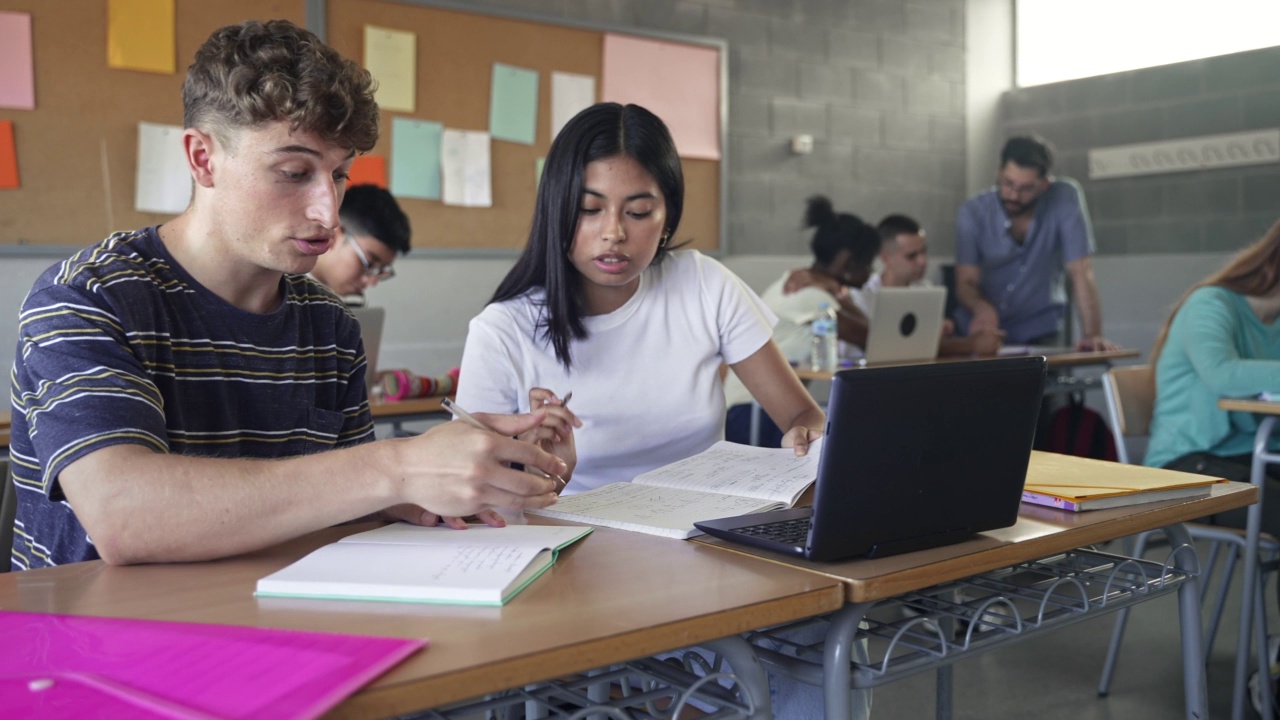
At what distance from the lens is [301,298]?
1.39 metres

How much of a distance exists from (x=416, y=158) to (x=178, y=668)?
3.63 metres

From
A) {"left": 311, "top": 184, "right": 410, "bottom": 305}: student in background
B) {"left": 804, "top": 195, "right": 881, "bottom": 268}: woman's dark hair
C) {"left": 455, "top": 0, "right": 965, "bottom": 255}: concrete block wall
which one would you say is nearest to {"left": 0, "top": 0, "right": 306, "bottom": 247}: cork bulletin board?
{"left": 311, "top": 184, "right": 410, "bottom": 305}: student in background

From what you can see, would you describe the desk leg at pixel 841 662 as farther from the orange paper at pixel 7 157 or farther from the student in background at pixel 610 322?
the orange paper at pixel 7 157

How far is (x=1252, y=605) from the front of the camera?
227 centimetres

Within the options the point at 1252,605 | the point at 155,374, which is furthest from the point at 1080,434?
the point at 155,374

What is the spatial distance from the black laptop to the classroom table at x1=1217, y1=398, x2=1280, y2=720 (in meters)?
1.34

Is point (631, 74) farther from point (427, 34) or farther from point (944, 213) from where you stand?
point (944, 213)

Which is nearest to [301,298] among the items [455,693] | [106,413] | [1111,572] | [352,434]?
[352,434]

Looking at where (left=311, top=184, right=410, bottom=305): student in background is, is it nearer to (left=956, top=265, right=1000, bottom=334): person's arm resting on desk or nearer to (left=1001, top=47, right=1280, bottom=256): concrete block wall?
(left=956, top=265, right=1000, bottom=334): person's arm resting on desk

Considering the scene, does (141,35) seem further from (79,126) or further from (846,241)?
(846,241)

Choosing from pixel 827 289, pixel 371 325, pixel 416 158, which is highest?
pixel 416 158

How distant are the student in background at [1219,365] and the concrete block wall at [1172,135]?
296 centimetres

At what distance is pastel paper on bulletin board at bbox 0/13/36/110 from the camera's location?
3375 millimetres

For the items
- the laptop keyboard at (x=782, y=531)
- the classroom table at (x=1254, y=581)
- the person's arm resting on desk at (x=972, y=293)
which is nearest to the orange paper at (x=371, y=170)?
the person's arm resting on desk at (x=972, y=293)
